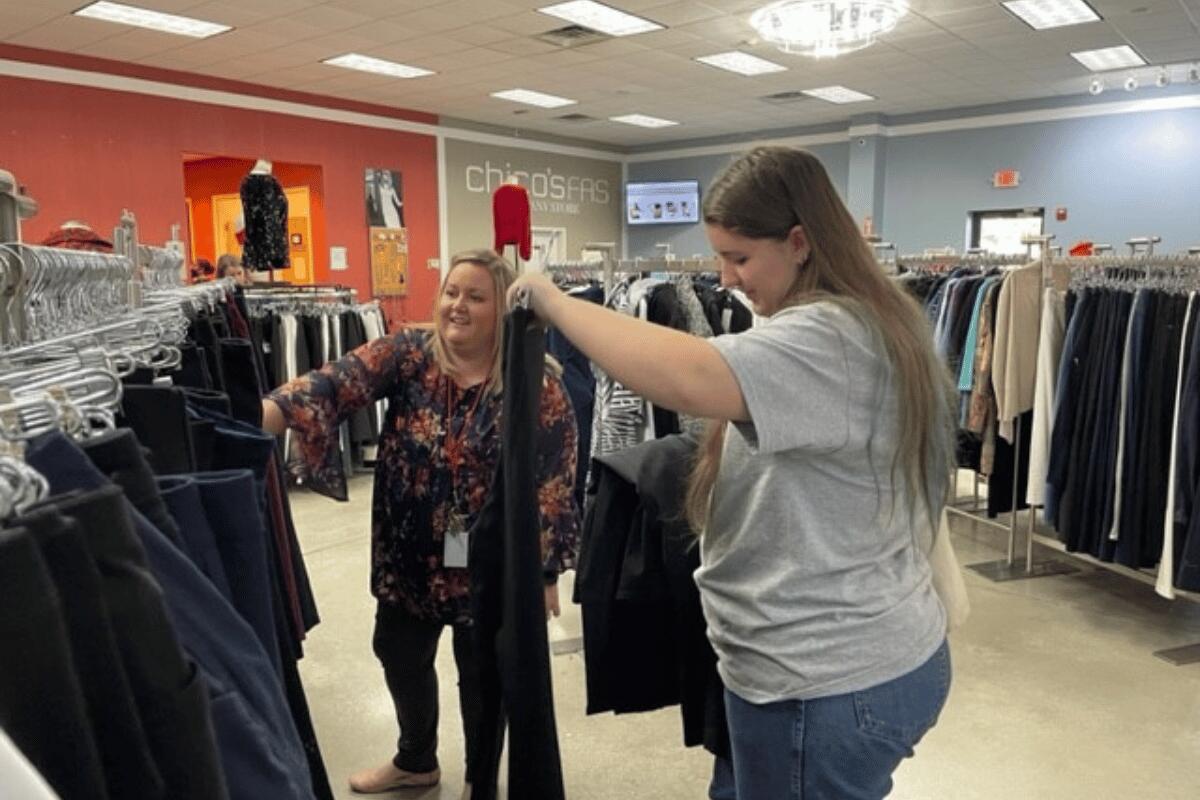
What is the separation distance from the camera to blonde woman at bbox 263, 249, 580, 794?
2.15m

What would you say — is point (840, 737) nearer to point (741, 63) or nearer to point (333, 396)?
point (333, 396)

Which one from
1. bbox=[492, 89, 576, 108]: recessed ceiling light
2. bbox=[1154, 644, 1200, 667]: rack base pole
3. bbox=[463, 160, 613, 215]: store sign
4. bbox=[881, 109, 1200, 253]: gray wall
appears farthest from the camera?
bbox=[463, 160, 613, 215]: store sign

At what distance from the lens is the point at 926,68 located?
8.48 meters

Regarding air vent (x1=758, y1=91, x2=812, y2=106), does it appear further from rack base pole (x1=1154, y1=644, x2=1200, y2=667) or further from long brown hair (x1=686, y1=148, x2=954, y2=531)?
long brown hair (x1=686, y1=148, x2=954, y2=531)

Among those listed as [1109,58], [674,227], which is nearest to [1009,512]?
[1109,58]

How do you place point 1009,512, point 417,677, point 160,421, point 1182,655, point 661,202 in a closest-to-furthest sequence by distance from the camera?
point 160,421 → point 417,677 → point 1182,655 → point 1009,512 → point 661,202

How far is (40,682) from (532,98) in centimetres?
986

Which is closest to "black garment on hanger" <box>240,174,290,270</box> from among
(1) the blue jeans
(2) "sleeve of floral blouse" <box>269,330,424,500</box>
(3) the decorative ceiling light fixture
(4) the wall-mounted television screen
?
(3) the decorative ceiling light fixture

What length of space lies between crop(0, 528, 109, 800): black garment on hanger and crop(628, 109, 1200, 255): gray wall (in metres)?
8.56

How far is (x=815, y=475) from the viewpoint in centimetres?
126

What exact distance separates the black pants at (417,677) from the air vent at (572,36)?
18.7 feet

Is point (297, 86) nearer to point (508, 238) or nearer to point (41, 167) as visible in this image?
point (41, 167)

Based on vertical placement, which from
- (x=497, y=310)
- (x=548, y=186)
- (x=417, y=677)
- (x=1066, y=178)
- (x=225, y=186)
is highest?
(x=548, y=186)

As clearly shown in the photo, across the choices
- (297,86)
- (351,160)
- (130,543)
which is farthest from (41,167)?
(130,543)
